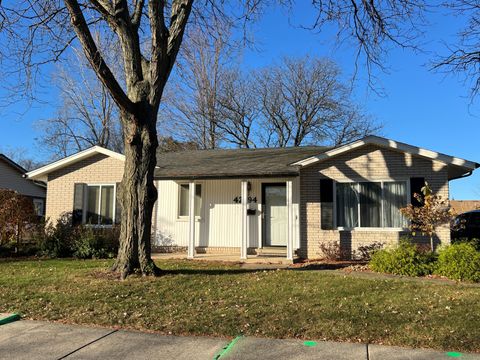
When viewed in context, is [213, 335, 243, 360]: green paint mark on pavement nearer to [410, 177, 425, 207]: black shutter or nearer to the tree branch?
the tree branch

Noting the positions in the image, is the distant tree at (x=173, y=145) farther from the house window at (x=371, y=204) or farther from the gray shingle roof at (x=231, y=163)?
the house window at (x=371, y=204)

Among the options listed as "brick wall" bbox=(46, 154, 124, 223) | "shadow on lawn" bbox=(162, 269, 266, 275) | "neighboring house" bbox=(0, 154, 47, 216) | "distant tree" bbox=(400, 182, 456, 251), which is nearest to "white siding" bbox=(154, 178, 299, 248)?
"brick wall" bbox=(46, 154, 124, 223)

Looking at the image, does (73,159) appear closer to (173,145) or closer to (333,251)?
(333,251)

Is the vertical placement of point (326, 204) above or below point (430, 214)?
above

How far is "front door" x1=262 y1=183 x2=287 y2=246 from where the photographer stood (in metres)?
14.1

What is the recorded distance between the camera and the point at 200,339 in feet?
17.4

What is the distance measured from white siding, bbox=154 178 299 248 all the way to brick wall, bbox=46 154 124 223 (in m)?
2.04

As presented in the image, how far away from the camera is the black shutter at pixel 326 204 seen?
1283 cm

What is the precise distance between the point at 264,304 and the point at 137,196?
3657 mm

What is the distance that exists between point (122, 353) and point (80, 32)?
593 centimetres

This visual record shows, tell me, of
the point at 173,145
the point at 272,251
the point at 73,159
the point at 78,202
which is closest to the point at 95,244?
the point at 78,202

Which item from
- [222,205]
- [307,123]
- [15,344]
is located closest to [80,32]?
[15,344]

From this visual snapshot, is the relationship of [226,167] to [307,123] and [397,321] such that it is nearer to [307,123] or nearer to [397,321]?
[397,321]

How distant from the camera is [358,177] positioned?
12.8 meters
